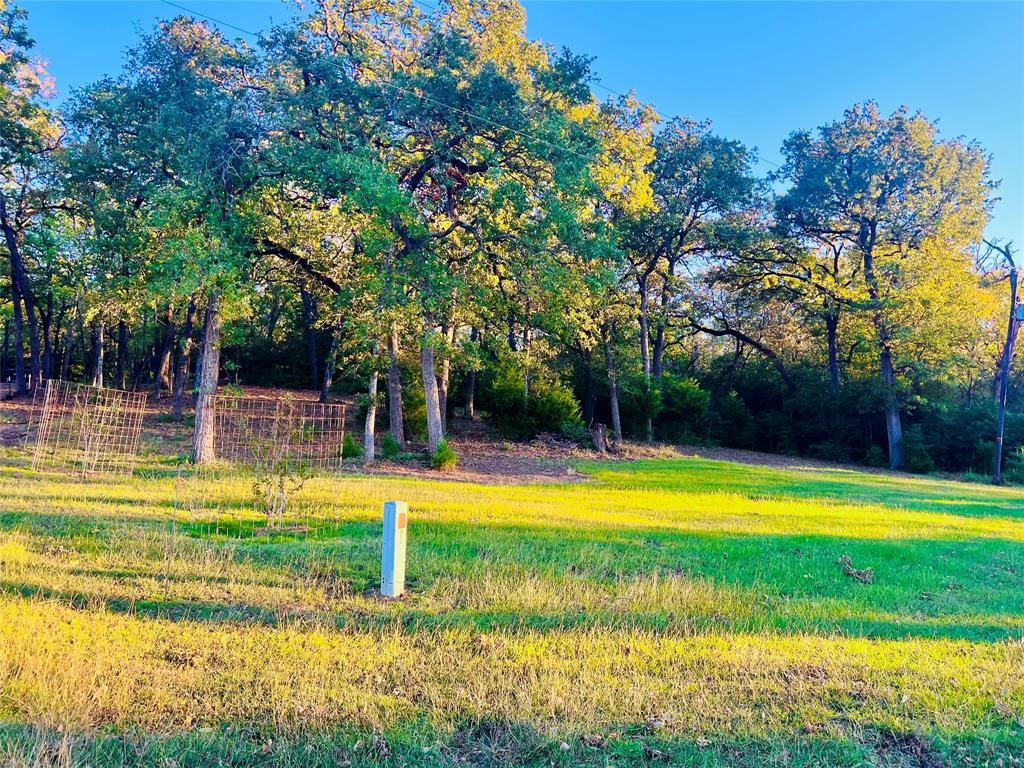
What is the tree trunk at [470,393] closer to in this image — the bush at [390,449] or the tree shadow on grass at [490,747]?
the bush at [390,449]

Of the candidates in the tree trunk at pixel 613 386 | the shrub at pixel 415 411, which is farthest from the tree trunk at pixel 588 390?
the shrub at pixel 415 411

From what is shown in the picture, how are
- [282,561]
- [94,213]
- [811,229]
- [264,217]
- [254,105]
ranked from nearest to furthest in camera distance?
[282,561], [254,105], [264,217], [94,213], [811,229]

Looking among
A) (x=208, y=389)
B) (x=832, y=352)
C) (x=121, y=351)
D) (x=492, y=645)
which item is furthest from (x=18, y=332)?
(x=832, y=352)

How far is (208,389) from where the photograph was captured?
13.0 meters

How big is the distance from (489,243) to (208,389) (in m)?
7.39

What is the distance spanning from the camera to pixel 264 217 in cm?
1420

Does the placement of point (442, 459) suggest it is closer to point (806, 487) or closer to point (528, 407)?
point (528, 407)

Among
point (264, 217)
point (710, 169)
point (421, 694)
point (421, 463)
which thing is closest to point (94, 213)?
point (264, 217)

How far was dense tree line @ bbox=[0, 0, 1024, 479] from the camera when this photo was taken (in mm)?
12898

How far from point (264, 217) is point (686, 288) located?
69.6ft

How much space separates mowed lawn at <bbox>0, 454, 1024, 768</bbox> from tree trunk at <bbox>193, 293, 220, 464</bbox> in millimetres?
5074

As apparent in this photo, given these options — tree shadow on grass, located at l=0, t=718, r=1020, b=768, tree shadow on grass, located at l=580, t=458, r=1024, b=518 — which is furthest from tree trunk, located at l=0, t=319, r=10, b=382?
tree shadow on grass, located at l=0, t=718, r=1020, b=768

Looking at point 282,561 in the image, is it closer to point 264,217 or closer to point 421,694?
point 421,694

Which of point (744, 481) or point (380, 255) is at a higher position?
point (380, 255)
